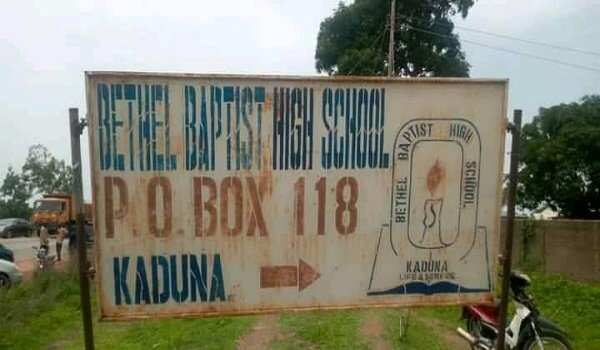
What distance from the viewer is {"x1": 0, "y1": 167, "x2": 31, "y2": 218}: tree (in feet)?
209

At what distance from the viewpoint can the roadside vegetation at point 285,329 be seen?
22.5ft

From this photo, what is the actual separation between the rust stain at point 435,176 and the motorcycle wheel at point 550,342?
107 inches

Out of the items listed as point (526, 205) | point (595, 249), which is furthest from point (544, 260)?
point (526, 205)

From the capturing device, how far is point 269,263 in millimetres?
3312

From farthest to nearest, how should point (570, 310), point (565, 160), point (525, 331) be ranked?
1. point (565, 160)
2. point (570, 310)
3. point (525, 331)

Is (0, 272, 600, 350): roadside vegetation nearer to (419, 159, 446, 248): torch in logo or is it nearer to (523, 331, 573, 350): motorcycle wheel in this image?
(523, 331, 573, 350): motorcycle wheel

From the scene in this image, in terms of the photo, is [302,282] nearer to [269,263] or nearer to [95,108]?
[269,263]

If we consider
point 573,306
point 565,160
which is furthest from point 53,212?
point 573,306

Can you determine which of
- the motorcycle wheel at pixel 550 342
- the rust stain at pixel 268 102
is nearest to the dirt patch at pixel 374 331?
the motorcycle wheel at pixel 550 342

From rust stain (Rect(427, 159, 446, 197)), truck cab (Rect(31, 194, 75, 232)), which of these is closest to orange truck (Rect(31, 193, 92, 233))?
truck cab (Rect(31, 194, 75, 232))

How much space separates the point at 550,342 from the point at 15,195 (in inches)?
2652

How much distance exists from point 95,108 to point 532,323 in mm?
4198

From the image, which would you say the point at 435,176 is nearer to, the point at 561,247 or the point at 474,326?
the point at 474,326

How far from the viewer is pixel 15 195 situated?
6462 cm
